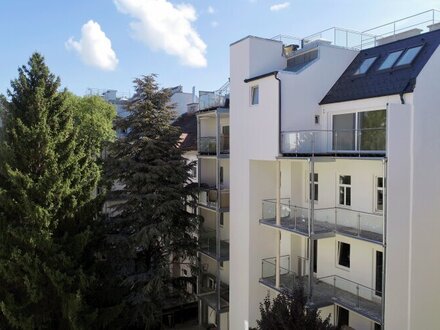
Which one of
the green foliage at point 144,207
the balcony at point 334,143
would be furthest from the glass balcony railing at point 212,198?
the balcony at point 334,143

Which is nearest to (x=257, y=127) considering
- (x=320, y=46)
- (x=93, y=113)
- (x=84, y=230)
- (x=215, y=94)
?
(x=320, y=46)

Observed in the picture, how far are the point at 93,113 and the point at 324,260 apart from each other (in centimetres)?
1901

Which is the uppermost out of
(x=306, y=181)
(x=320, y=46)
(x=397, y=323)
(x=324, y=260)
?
(x=320, y=46)

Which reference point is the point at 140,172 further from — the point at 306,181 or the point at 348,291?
the point at 348,291

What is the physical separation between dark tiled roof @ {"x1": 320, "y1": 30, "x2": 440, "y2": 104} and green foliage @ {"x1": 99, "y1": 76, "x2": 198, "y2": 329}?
762 cm

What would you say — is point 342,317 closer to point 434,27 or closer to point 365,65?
point 365,65

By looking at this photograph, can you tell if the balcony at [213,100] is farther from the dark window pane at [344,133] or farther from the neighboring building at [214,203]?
the dark window pane at [344,133]

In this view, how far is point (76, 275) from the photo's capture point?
51.7ft

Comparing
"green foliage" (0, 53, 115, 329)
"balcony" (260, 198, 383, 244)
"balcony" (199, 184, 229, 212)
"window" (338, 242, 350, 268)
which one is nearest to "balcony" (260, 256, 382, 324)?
"window" (338, 242, 350, 268)

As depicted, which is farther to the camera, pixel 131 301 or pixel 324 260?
pixel 131 301

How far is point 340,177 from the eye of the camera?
1477 cm

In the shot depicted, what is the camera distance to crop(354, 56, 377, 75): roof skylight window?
15.2 metres

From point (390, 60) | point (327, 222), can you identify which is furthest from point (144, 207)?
point (390, 60)

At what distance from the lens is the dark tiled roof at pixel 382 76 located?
41.5ft
